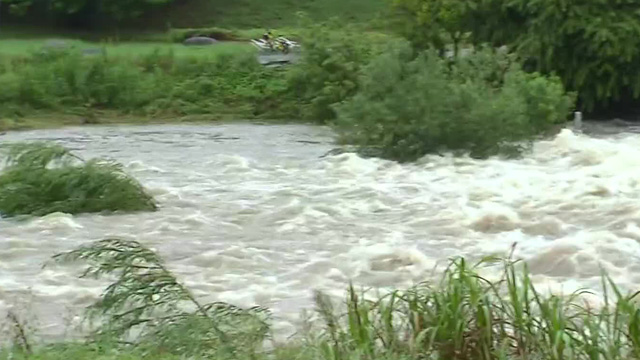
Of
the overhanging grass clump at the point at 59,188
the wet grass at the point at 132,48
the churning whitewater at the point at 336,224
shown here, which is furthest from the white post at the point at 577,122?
the overhanging grass clump at the point at 59,188

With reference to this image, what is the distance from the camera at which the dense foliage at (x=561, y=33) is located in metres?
24.6

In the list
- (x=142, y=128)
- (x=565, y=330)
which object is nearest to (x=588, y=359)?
(x=565, y=330)

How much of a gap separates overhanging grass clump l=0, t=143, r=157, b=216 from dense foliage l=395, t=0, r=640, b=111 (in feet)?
40.0

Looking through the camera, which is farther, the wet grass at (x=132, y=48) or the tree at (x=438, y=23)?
the wet grass at (x=132, y=48)

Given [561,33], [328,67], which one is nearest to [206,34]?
[328,67]

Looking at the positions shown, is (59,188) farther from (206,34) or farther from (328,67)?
(206,34)

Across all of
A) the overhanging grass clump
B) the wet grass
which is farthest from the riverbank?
the overhanging grass clump

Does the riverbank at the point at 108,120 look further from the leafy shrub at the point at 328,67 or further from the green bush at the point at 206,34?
the green bush at the point at 206,34

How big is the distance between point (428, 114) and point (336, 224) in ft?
16.9

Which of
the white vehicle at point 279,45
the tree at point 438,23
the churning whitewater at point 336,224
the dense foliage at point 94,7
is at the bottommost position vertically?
the dense foliage at point 94,7

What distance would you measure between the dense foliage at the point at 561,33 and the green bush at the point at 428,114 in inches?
172

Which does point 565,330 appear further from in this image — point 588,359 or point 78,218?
point 78,218

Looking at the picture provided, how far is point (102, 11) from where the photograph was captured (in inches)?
1650

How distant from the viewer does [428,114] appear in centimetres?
1914
